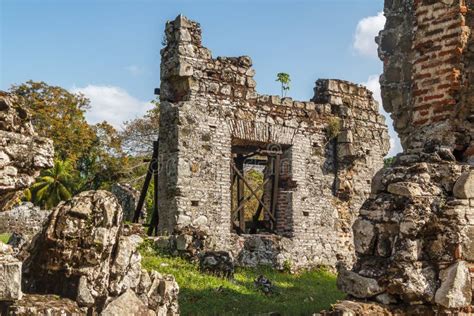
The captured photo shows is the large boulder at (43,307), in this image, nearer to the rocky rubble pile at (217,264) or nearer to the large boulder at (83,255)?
the large boulder at (83,255)

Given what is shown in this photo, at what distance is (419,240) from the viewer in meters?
4.86

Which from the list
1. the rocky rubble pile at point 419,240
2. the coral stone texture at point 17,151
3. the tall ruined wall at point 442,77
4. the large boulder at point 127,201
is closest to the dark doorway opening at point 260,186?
the large boulder at point 127,201

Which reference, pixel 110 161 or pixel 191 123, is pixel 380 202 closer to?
pixel 191 123

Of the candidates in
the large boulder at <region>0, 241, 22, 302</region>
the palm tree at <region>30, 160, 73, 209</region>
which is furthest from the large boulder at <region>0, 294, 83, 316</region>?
the palm tree at <region>30, 160, 73, 209</region>

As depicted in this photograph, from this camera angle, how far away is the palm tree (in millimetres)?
31453

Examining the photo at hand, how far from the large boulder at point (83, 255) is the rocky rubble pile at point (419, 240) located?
208 centimetres

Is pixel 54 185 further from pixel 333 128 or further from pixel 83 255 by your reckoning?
pixel 83 255

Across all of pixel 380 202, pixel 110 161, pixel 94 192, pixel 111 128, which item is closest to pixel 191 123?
pixel 380 202

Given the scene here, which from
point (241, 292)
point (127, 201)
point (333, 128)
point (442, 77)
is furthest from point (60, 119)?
point (442, 77)

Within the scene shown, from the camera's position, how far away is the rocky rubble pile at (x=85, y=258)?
3.71 m

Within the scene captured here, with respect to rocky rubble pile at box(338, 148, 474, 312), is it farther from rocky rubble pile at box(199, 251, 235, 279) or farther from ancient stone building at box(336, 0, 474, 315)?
rocky rubble pile at box(199, 251, 235, 279)

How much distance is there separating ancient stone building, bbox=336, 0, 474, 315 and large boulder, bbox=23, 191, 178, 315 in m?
1.85

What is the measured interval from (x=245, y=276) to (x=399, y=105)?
17.4ft

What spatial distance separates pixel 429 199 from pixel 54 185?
2930 centimetres
